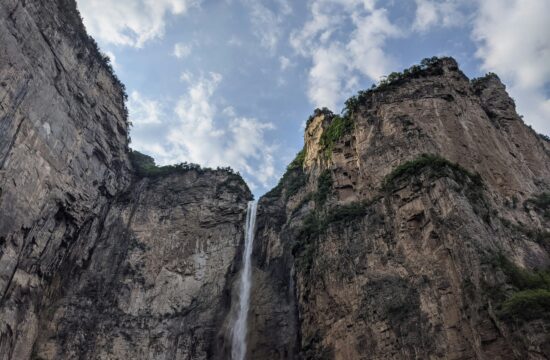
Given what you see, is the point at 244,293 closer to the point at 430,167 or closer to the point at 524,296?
the point at 430,167

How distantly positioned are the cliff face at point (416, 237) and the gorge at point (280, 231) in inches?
3.2

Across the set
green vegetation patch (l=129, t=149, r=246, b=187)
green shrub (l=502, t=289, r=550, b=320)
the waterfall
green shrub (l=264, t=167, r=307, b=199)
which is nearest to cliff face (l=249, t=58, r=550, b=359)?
green shrub (l=502, t=289, r=550, b=320)

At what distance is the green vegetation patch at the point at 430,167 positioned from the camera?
20250mm

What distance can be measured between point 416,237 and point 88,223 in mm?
21262

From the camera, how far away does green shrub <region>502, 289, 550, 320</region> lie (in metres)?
14.0

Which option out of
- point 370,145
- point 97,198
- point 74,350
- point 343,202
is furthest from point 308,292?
point 97,198

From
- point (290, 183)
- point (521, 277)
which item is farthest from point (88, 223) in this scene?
point (521, 277)

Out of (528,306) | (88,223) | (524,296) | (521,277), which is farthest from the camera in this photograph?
(88,223)

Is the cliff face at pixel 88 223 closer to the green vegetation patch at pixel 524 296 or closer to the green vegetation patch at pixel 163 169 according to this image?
the green vegetation patch at pixel 163 169

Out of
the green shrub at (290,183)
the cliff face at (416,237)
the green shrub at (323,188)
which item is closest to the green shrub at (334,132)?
the cliff face at (416,237)

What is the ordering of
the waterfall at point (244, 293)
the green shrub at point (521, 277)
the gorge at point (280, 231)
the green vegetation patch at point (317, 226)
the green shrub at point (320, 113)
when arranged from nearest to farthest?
the green shrub at point (521, 277)
the gorge at point (280, 231)
the green vegetation patch at point (317, 226)
the waterfall at point (244, 293)
the green shrub at point (320, 113)

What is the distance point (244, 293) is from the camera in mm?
29172

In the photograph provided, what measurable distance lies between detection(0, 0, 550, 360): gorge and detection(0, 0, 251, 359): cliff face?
0.12m

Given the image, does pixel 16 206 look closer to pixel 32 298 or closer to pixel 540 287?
pixel 32 298
